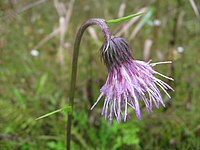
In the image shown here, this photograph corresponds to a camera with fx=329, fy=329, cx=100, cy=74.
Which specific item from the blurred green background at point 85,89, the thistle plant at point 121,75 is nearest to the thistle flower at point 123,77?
the thistle plant at point 121,75

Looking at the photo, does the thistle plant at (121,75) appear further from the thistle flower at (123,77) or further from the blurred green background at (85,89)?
the blurred green background at (85,89)

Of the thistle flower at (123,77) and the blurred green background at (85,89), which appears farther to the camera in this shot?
the blurred green background at (85,89)

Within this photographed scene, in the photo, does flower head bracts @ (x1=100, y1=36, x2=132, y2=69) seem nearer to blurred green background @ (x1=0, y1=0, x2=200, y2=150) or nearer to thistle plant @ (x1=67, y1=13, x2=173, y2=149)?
thistle plant @ (x1=67, y1=13, x2=173, y2=149)

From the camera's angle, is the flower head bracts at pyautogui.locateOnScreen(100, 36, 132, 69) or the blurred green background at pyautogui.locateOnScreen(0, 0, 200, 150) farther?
the blurred green background at pyautogui.locateOnScreen(0, 0, 200, 150)

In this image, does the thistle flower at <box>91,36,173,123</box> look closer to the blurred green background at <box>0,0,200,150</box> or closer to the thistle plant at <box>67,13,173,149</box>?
the thistle plant at <box>67,13,173,149</box>

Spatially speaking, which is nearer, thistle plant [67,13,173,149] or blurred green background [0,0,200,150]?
thistle plant [67,13,173,149]

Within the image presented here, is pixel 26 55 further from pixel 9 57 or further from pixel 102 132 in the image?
pixel 102 132

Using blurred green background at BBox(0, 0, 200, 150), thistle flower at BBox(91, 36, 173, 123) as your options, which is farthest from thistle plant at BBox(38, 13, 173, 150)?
blurred green background at BBox(0, 0, 200, 150)

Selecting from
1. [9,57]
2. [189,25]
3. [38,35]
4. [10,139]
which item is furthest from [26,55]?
[189,25]
